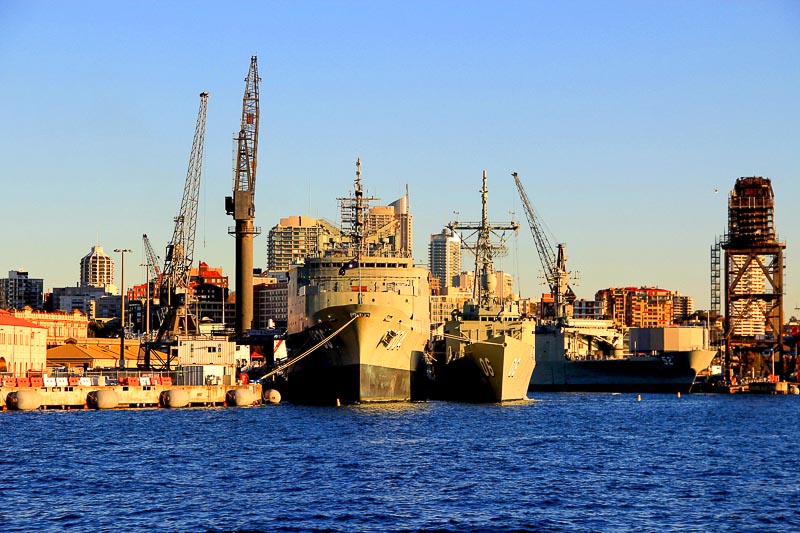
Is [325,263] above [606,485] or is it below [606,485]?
above

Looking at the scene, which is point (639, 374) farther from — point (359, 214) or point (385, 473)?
point (385, 473)

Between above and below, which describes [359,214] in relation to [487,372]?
above

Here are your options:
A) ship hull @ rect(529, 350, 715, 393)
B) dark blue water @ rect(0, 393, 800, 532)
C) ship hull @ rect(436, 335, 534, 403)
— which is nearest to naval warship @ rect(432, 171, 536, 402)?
ship hull @ rect(436, 335, 534, 403)

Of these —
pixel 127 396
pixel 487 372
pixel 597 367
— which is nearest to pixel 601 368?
pixel 597 367

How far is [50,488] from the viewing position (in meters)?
49.1

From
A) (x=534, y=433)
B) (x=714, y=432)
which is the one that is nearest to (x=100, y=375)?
(x=534, y=433)

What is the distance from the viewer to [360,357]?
93.2 m

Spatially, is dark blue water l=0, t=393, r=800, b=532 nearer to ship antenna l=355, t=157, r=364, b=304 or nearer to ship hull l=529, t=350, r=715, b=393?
ship antenna l=355, t=157, r=364, b=304

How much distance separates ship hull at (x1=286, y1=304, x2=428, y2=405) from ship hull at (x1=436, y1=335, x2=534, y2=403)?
539 centimetres

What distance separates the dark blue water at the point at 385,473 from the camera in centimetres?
4306

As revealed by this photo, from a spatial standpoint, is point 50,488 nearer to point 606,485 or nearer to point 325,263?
point 606,485

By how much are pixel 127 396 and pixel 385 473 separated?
42.3m

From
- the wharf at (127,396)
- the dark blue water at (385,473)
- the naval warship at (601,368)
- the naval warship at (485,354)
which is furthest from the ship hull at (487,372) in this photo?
the naval warship at (601,368)

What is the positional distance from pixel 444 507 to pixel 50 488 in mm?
15125
